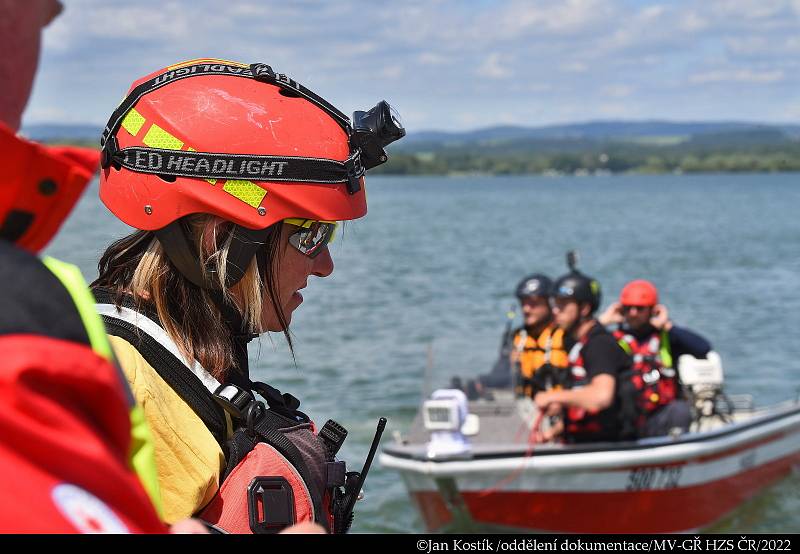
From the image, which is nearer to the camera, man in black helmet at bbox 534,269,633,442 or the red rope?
man in black helmet at bbox 534,269,633,442

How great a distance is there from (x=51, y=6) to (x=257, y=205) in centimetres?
108

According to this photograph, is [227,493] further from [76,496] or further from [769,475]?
[769,475]

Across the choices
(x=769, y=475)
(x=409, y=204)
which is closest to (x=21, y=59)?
(x=769, y=475)

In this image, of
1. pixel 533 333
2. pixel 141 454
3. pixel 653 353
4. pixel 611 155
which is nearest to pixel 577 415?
pixel 653 353

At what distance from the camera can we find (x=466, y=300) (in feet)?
90.5

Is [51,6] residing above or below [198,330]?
above

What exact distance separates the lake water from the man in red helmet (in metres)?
1.55

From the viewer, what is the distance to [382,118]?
229cm

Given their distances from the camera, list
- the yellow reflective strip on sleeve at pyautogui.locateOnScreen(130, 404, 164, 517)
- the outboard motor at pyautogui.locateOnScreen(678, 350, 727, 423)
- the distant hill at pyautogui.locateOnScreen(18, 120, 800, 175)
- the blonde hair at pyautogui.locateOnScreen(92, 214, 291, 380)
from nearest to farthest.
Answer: the yellow reflective strip on sleeve at pyautogui.locateOnScreen(130, 404, 164, 517), the blonde hair at pyautogui.locateOnScreen(92, 214, 291, 380), the outboard motor at pyautogui.locateOnScreen(678, 350, 727, 423), the distant hill at pyautogui.locateOnScreen(18, 120, 800, 175)

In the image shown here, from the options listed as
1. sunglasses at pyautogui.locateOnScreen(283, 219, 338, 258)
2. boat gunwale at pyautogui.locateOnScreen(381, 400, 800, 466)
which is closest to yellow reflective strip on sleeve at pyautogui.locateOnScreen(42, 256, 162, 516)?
sunglasses at pyautogui.locateOnScreen(283, 219, 338, 258)

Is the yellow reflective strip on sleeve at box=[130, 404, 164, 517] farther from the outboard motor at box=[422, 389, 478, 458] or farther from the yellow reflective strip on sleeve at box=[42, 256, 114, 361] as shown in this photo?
the outboard motor at box=[422, 389, 478, 458]

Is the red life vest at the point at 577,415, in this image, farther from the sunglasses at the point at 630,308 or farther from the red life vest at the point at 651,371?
the sunglasses at the point at 630,308

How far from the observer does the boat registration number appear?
30.0 feet

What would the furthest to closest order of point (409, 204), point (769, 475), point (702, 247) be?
point (409, 204) < point (702, 247) < point (769, 475)
